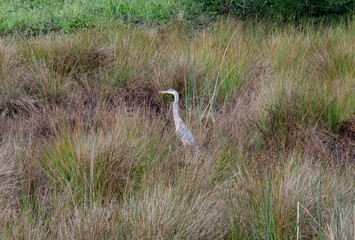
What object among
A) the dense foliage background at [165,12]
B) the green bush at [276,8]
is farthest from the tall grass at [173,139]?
the dense foliage background at [165,12]

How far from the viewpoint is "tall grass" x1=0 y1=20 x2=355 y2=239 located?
2.11 meters

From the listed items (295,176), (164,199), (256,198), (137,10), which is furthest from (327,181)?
(137,10)

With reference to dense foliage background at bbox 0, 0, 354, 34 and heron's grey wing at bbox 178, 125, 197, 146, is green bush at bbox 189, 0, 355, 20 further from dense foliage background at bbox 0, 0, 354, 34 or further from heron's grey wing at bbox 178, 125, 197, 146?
heron's grey wing at bbox 178, 125, 197, 146

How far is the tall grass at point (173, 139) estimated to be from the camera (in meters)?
2.11

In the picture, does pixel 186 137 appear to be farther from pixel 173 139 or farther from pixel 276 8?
pixel 276 8

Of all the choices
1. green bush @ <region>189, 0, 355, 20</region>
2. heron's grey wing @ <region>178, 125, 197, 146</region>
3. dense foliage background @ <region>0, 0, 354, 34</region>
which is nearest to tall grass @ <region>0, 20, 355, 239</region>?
heron's grey wing @ <region>178, 125, 197, 146</region>

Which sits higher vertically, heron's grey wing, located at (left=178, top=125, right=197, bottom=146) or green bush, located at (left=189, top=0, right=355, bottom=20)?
green bush, located at (left=189, top=0, right=355, bottom=20)

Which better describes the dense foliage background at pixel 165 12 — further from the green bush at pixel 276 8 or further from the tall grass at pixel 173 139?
the tall grass at pixel 173 139

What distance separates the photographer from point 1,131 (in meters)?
3.47

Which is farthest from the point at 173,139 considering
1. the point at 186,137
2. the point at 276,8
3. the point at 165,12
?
the point at 165,12

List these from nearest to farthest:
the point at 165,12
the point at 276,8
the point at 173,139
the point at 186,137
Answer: the point at 186,137 → the point at 173,139 → the point at 276,8 → the point at 165,12

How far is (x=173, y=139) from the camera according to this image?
321 centimetres

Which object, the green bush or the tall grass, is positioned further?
the green bush

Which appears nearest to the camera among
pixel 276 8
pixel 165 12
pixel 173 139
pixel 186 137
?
pixel 186 137
